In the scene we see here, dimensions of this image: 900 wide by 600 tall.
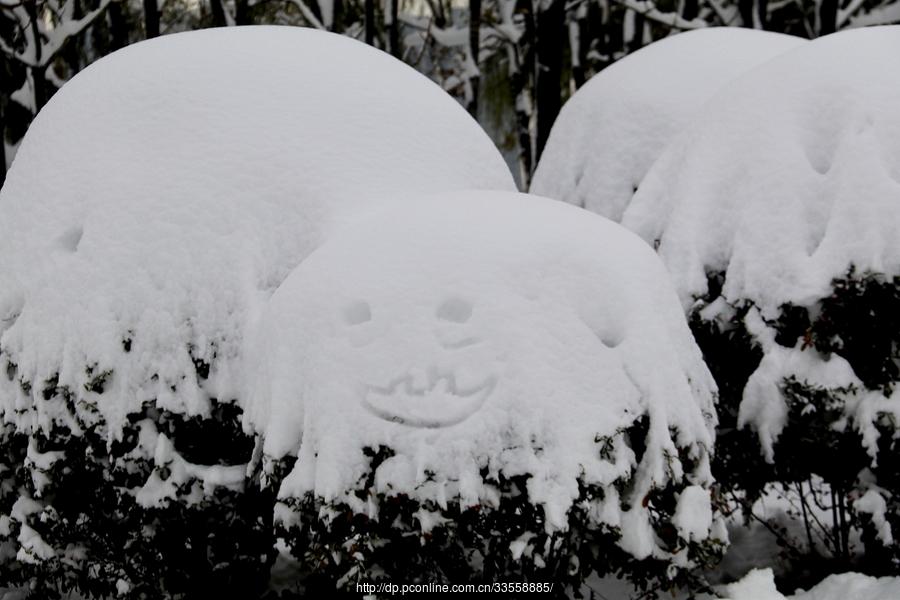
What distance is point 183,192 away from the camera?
332 centimetres

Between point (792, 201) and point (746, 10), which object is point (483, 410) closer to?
point (792, 201)

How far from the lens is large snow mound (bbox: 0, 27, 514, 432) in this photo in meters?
3.18

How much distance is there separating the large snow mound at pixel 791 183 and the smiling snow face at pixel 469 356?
2.51 ft

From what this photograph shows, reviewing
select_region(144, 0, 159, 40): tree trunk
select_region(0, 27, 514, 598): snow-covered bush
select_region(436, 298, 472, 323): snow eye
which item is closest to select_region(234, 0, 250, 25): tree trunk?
select_region(144, 0, 159, 40): tree trunk

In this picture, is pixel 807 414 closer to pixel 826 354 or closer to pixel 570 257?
pixel 826 354

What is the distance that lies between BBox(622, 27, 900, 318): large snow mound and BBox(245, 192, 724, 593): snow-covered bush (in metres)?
0.80

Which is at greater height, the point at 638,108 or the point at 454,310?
the point at 454,310

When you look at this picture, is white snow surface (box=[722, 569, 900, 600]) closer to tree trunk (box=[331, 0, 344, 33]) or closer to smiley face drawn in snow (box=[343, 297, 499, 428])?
smiley face drawn in snow (box=[343, 297, 499, 428])

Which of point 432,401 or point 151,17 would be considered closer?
point 432,401

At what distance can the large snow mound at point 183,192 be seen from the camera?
318cm

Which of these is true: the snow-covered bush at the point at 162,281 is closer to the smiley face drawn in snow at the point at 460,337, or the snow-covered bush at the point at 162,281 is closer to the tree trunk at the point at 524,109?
the smiley face drawn in snow at the point at 460,337

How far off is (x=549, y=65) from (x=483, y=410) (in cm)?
843

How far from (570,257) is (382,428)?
85cm

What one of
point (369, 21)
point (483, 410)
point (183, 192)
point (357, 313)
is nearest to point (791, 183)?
point (483, 410)
